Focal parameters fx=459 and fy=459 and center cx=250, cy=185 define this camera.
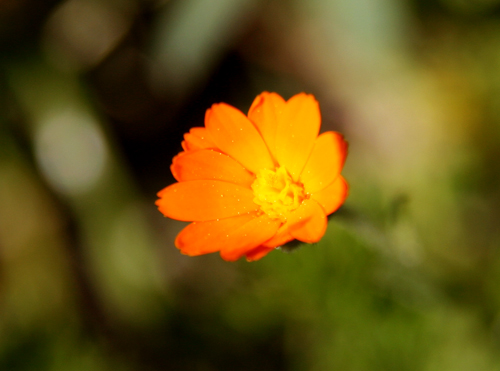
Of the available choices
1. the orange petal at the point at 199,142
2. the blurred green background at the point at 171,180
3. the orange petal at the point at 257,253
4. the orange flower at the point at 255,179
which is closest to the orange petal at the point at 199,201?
the orange flower at the point at 255,179

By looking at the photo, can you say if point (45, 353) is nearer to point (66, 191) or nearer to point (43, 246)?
point (43, 246)

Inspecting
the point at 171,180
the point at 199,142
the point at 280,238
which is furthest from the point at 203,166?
the point at 171,180

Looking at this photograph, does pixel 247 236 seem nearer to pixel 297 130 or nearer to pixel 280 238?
pixel 280 238

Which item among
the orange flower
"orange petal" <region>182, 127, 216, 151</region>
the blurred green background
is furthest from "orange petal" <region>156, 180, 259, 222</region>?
the blurred green background

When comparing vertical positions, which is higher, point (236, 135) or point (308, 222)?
point (236, 135)

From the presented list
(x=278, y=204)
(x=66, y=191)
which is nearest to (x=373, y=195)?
(x=278, y=204)

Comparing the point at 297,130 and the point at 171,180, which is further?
the point at 171,180

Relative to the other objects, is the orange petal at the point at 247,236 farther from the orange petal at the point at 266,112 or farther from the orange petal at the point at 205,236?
the orange petal at the point at 266,112

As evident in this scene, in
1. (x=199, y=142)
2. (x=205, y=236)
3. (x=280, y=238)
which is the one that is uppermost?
(x=199, y=142)
